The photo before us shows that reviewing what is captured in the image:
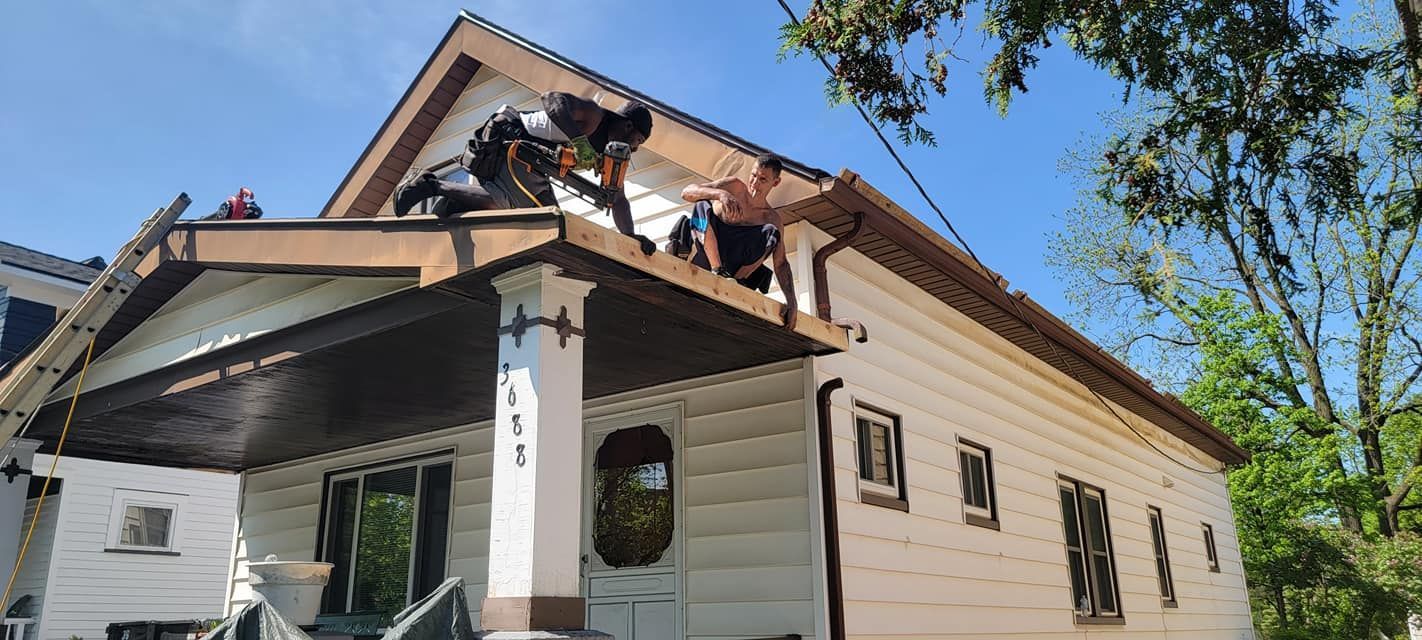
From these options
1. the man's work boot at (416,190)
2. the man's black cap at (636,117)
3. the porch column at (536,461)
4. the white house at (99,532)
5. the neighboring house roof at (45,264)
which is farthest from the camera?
the white house at (99,532)

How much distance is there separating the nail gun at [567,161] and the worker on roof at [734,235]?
2.16ft

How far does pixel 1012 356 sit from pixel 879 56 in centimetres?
492

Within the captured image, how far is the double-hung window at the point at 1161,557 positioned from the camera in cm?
1210

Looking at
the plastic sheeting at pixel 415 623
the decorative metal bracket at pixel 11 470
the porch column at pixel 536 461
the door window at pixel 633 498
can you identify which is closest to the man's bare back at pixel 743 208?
the porch column at pixel 536 461

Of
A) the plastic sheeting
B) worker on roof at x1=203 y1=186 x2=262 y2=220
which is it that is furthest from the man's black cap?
worker on roof at x1=203 y1=186 x2=262 y2=220

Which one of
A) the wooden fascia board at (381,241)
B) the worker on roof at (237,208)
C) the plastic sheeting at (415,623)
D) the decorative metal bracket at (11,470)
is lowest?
the plastic sheeting at (415,623)

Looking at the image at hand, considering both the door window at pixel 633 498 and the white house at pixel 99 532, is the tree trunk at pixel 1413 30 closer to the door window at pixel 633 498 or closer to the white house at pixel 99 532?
the door window at pixel 633 498

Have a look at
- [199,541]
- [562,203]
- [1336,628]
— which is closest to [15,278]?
[199,541]

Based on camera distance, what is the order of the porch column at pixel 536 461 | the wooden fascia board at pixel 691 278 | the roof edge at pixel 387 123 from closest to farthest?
the porch column at pixel 536 461 < the wooden fascia board at pixel 691 278 < the roof edge at pixel 387 123

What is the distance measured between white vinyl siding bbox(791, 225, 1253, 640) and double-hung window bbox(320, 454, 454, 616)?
12.3 feet

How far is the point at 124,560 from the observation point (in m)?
16.4

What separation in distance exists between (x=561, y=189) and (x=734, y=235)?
2.31 meters

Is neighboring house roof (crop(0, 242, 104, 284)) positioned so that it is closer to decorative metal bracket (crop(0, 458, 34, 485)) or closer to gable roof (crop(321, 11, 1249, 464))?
gable roof (crop(321, 11, 1249, 464))

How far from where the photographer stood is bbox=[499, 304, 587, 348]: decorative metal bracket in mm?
4355
